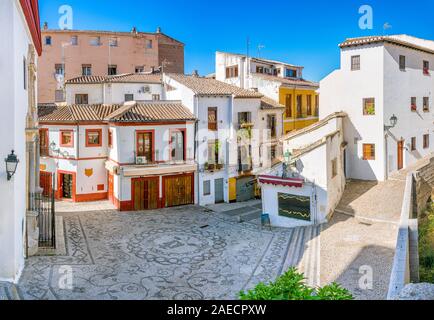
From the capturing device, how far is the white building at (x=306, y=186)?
20094mm

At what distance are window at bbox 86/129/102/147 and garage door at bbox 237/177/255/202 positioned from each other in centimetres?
968

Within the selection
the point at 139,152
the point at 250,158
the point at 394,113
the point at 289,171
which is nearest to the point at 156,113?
the point at 139,152

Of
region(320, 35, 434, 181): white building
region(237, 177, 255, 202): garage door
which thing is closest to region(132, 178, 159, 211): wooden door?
region(237, 177, 255, 202): garage door

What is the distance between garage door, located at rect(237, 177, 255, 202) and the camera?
29505 millimetres

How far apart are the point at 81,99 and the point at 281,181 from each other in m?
17.1

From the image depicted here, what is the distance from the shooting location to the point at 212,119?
2806cm

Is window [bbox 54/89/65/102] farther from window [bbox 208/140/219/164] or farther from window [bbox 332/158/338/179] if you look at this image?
window [bbox 332/158/338/179]

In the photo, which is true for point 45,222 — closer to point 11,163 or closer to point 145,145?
point 11,163

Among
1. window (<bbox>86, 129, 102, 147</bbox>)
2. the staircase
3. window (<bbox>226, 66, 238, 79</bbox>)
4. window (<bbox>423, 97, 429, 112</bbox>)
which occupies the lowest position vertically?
the staircase

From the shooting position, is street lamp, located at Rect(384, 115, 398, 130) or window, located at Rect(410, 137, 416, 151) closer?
street lamp, located at Rect(384, 115, 398, 130)

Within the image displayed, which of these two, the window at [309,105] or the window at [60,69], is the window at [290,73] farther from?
the window at [60,69]

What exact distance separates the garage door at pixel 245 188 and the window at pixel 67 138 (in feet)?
37.1

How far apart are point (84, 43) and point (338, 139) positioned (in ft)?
84.5

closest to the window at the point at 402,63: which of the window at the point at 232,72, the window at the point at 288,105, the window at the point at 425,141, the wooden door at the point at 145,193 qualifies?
the window at the point at 425,141
